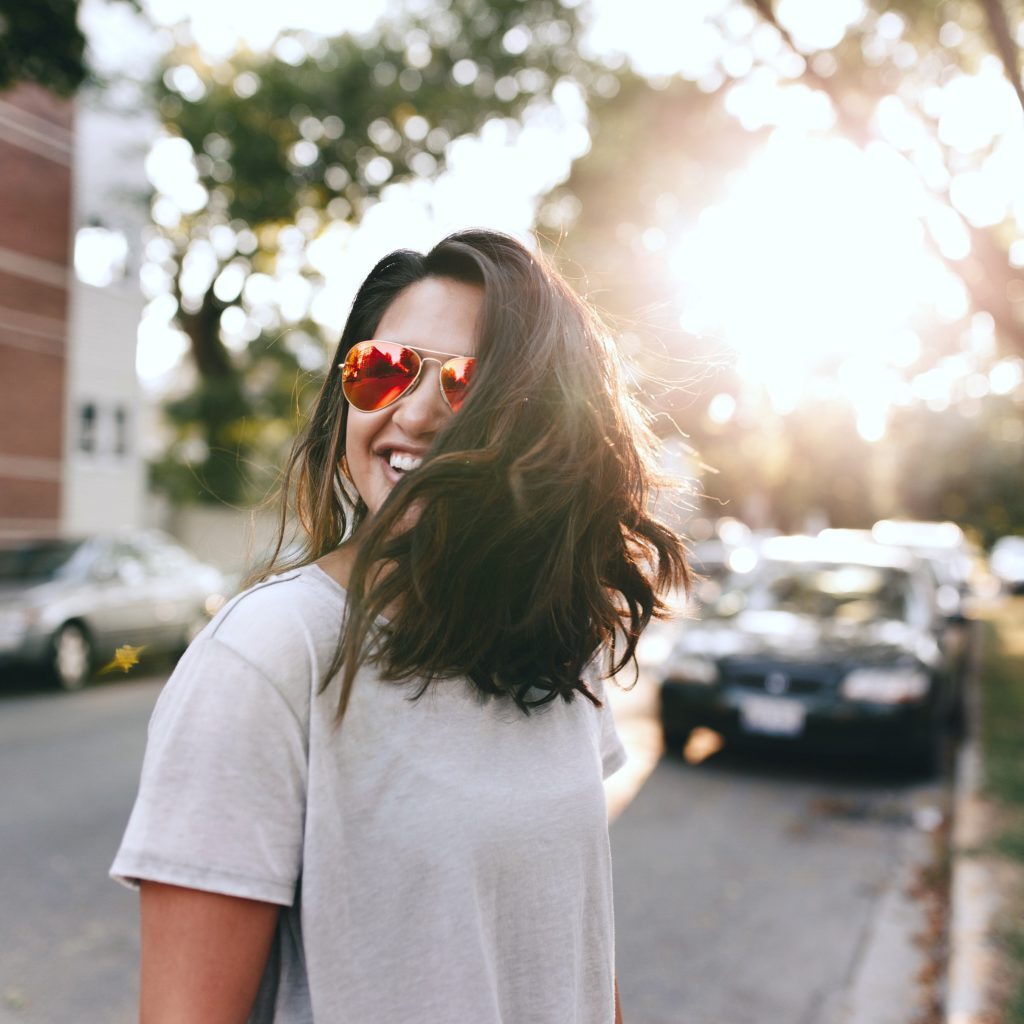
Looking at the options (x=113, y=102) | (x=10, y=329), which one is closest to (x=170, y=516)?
(x=10, y=329)

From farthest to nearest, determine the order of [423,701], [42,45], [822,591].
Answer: [822,591]
[42,45]
[423,701]

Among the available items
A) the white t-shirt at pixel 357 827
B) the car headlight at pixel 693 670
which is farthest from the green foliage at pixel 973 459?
the white t-shirt at pixel 357 827

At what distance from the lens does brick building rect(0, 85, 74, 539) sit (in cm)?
1844

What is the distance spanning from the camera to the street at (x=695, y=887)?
4.11 m

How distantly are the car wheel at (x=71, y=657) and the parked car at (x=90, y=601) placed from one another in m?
0.01

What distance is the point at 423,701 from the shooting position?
1.35 m

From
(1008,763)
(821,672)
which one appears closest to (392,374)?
(821,672)

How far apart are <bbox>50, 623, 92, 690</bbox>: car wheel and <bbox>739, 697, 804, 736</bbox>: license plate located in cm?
704

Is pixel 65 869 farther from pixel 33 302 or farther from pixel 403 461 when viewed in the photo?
pixel 33 302

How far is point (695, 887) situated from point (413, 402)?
4513 mm

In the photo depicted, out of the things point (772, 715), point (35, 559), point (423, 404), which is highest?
point (423, 404)

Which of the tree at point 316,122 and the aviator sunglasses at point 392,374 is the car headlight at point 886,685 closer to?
the aviator sunglasses at point 392,374

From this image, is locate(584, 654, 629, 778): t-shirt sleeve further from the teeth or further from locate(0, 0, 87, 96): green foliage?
locate(0, 0, 87, 96): green foliage

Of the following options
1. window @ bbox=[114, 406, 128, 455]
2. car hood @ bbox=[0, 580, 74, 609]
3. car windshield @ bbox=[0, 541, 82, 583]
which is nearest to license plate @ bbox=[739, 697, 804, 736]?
car hood @ bbox=[0, 580, 74, 609]
